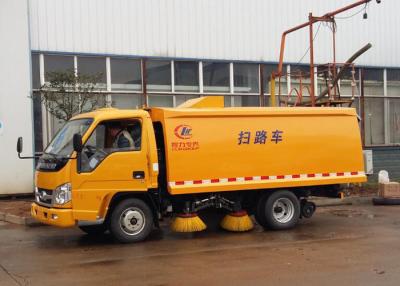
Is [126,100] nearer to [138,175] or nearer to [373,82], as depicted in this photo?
[138,175]

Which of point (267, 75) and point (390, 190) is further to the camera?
point (267, 75)

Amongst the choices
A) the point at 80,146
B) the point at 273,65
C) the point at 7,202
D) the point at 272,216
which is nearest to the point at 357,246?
the point at 272,216

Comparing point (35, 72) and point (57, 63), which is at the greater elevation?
point (57, 63)

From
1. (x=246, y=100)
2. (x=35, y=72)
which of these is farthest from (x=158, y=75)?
(x=35, y=72)

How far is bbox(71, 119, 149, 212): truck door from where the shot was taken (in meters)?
9.56

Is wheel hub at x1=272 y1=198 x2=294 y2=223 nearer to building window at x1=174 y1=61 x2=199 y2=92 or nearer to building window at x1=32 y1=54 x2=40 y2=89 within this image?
building window at x1=174 y1=61 x2=199 y2=92

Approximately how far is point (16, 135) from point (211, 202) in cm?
790

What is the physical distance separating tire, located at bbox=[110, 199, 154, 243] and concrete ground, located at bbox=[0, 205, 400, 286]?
243 millimetres

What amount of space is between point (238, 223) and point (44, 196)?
372cm

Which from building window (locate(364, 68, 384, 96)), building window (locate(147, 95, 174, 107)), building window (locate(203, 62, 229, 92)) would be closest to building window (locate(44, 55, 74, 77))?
building window (locate(147, 95, 174, 107))

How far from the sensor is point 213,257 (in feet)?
28.3

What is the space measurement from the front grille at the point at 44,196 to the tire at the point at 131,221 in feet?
3.61

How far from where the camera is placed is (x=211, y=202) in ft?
35.5

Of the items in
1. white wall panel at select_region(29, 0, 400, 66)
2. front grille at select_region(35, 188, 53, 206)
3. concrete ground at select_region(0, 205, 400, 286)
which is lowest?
concrete ground at select_region(0, 205, 400, 286)
